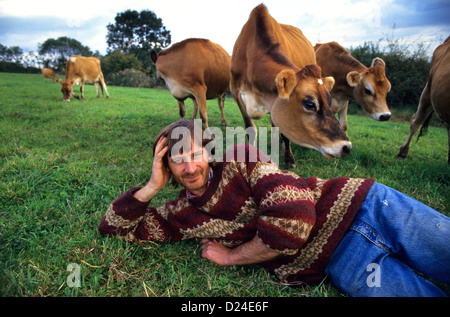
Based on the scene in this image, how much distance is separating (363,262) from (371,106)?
13.9 ft

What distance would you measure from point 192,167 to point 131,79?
2654cm

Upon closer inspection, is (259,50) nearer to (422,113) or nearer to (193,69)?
(193,69)

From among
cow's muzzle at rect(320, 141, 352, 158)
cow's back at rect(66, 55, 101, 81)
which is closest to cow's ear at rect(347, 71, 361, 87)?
cow's muzzle at rect(320, 141, 352, 158)

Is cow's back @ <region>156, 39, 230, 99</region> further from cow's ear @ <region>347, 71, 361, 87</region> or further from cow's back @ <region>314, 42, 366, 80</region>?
cow's ear @ <region>347, 71, 361, 87</region>

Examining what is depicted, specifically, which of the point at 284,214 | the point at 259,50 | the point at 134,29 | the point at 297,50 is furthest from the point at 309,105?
the point at 134,29

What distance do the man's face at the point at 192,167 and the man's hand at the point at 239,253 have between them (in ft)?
1.46

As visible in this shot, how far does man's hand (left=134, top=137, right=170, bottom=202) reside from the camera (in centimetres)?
176

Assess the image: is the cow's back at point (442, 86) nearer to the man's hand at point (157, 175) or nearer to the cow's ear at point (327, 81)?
the cow's ear at point (327, 81)

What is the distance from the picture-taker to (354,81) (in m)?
5.00

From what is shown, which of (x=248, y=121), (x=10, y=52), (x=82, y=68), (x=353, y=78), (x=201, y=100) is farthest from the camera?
(x=10, y=52)

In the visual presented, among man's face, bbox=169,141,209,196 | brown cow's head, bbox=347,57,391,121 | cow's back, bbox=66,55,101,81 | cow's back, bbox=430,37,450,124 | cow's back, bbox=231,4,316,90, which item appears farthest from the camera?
cow's back, bbox=66,55,101,81

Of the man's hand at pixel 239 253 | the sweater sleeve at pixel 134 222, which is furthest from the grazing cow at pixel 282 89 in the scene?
the sweater sleeve at pixel 134 222

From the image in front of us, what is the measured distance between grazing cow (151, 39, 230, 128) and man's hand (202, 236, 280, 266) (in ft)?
12.3
